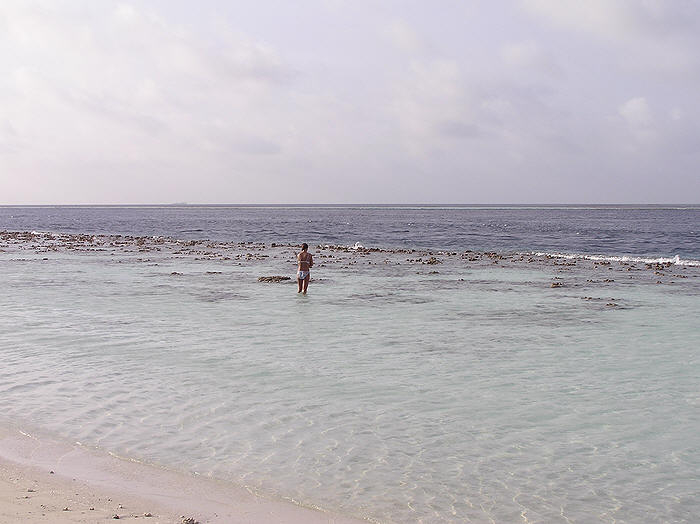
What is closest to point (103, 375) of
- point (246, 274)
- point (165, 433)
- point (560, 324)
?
point (165, 433)

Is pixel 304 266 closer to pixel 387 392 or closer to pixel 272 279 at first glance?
pixel 272 279

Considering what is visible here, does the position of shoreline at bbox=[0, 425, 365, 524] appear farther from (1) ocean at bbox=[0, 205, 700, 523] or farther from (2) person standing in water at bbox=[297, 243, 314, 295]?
(2) person standing in water at bbox=[297, 243, 314, 295]

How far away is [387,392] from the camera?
11.8 meters

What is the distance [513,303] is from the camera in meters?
23.9

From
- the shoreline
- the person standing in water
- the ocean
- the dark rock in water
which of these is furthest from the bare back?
the shoreline

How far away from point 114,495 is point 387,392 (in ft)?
18.5

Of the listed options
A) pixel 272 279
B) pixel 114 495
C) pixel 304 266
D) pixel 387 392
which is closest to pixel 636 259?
pixel 272 279

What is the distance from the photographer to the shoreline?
258 inches

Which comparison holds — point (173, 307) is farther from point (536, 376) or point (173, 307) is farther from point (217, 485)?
point (217, 485)

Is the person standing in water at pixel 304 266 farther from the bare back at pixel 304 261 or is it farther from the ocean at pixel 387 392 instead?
the ocean at pixel 387 392

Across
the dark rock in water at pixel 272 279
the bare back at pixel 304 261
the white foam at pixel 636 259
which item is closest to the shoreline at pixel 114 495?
the bare back at pixel 304 261

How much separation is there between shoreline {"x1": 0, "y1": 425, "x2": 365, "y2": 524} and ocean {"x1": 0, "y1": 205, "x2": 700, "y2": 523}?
12.2 inches

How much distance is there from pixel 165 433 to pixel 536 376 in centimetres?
721

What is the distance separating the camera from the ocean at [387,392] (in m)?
7.96
